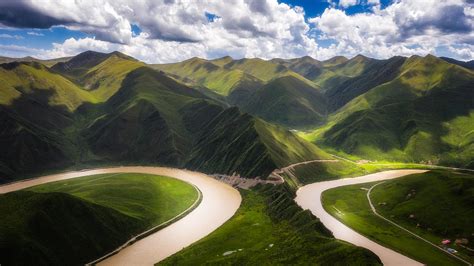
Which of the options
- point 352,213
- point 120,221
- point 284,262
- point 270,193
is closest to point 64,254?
point 120,221

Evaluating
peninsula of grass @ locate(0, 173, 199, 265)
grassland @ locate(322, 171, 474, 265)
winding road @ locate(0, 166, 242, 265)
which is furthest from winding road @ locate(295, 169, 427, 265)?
peninsula of grass @ locate(0, 173, 199, 265)

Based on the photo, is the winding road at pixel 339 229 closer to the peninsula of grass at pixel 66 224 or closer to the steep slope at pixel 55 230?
the peninsula of grass at pixel 66 224

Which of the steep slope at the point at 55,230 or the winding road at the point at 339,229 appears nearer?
the steep slope at the point at 55,230

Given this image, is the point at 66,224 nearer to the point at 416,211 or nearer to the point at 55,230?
the point at 55,230

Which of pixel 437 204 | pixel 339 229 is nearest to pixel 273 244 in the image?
pixel 339 229

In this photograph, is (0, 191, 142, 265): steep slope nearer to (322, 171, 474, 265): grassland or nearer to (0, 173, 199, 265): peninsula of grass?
(0, 173, 199, 265): peninsula of grass

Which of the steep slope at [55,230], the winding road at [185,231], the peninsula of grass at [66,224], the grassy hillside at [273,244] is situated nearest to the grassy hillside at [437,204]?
the grassy hillside at [273,244]

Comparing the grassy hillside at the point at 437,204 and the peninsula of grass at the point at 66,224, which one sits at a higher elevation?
the grassy hillside at the point at 437,204
